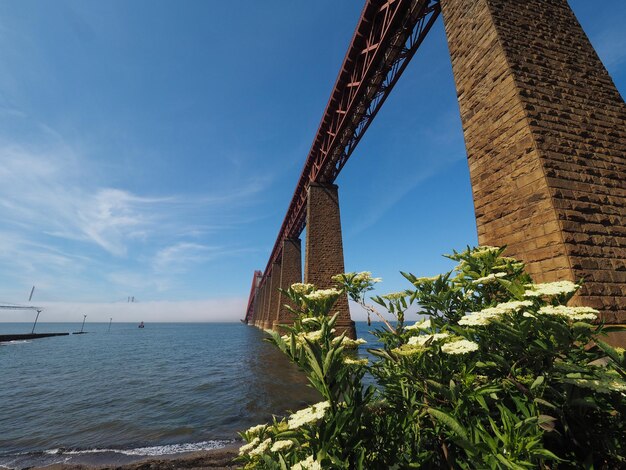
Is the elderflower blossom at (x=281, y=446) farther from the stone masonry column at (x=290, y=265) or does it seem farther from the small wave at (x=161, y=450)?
the stone masonry column at (x=290, y=265)

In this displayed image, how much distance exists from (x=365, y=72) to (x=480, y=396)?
38.6ft

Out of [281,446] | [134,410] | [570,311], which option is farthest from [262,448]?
[134,410]

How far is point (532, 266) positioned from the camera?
10.6ft

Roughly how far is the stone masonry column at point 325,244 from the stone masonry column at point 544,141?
32.9 ft

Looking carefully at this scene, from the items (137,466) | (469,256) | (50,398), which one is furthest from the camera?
(50,398)

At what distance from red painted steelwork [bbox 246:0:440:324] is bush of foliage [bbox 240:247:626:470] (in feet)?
32.9

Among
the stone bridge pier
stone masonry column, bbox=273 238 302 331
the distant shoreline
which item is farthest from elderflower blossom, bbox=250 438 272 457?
stone masonry column, bbox=273 238 302 331

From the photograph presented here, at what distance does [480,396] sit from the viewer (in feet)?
5.76

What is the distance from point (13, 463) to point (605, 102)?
46.0ft

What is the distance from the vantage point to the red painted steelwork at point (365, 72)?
9.10m

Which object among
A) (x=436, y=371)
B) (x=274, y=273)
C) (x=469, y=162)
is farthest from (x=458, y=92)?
(x=274, y=273)

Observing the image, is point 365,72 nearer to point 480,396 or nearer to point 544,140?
point 544,140

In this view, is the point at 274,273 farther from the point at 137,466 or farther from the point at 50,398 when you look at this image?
the point at 137,466

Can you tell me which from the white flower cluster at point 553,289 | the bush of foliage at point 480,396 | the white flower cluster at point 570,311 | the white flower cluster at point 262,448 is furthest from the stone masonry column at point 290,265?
the white flower cluster at point 570,311
